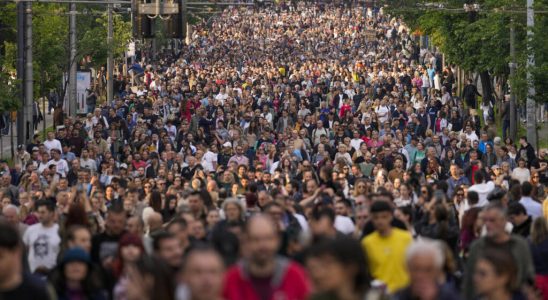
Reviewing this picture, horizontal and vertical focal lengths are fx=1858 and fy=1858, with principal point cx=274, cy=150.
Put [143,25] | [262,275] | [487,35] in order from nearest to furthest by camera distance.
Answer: [262,275], [143,25], [487,35]

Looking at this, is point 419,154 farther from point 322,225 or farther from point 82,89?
point 82,89

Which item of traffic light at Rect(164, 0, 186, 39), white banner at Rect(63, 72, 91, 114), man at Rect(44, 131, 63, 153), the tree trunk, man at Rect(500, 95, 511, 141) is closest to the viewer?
man at Rect(44, 131, 63, 153)

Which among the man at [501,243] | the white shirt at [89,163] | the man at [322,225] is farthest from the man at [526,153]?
the man at [501,243]

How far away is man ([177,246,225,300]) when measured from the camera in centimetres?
977

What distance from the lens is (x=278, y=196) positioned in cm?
1902

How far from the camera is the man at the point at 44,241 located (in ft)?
55.2

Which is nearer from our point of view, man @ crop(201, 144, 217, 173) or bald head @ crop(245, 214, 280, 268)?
bald head @ crop(245, 214, 280, 268)

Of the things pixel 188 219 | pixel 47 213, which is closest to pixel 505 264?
pixel 188 219

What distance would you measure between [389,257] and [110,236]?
3054 mm

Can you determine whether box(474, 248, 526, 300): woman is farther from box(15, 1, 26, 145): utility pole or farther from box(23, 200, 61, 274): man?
box(15, 1, 26, 145): utility pole

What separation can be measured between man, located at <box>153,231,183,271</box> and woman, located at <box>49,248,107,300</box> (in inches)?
19.3

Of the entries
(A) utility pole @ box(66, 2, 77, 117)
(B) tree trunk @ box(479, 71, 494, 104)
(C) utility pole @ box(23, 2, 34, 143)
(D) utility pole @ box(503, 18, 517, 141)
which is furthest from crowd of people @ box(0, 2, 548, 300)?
(A) utility pole @ box(66, 2, 77, 117)

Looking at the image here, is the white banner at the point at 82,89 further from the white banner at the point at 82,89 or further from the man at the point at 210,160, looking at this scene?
the man at the point at 210,160

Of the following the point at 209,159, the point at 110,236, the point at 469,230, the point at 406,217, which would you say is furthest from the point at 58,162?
the point at 110,236
